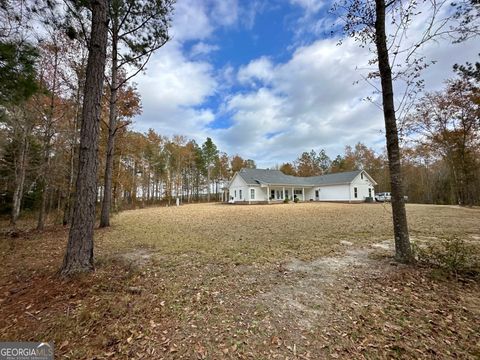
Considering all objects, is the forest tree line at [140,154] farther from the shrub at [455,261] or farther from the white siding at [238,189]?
the white siding at [238,189]

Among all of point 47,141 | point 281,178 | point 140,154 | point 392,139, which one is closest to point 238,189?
point 281,178

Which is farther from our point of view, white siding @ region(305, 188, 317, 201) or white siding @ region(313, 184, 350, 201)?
white siding @ region(305, 188, 317, 201)

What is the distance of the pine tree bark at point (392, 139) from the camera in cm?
450

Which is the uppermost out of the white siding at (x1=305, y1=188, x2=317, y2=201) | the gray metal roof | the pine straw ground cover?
the gray metal roof

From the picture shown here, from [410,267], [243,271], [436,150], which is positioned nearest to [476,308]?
[410,267]

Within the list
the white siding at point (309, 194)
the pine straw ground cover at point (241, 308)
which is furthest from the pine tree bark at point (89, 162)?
the white siding at point (309, 194)

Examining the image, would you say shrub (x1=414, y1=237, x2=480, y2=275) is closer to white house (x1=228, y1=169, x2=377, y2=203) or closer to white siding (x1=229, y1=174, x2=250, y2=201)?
white house (x1=228, y1=169, x2=377, y2=203)

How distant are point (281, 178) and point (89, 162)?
94.4 feet

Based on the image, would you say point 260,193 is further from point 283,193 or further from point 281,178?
point 281,178

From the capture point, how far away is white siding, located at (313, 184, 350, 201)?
94.4 ft

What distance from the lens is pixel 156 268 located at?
169 inches

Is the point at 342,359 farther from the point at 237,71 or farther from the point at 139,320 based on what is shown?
the point at 237,71

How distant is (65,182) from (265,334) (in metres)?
11.0

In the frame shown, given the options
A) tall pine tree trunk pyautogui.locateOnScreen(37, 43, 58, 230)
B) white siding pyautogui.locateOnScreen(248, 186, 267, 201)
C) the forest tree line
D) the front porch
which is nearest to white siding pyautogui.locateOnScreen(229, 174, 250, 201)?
white siding pyautogui.locateOnScreen(248, 186, 267, 201)
